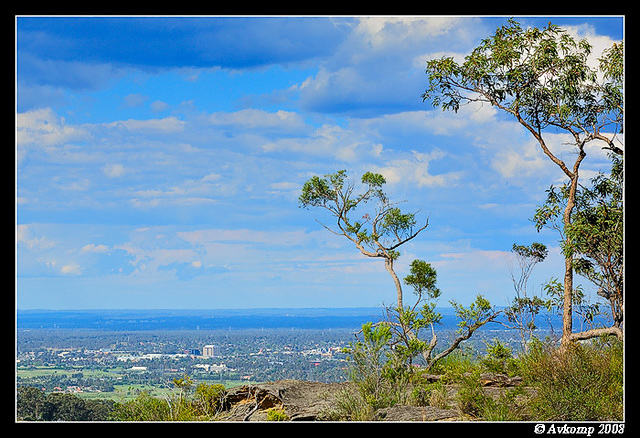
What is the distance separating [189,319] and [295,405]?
1570 centimetres

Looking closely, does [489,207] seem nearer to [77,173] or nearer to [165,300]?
[165,300]

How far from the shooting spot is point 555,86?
7641 mm

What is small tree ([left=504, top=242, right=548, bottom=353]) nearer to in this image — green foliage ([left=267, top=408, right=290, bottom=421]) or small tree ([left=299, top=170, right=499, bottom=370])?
small tree ([left=299, top=170, right=499, bottom=370])

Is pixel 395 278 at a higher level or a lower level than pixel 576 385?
higher

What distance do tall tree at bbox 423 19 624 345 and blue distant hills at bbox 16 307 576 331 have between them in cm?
1165

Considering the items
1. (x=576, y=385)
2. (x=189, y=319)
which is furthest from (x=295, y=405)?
(x=189, y=319)

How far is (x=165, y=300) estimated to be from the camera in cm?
1916

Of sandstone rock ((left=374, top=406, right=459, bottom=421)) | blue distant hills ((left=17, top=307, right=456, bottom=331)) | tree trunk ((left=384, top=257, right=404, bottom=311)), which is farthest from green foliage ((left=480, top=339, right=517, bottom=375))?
blue distant hills ((left=17, top=307, right=456, bottom=331))

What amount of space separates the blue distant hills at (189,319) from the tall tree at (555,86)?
11649 millimetres

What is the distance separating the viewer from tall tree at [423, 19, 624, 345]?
7.55 metres

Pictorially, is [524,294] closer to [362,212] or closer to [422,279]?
[422,279]

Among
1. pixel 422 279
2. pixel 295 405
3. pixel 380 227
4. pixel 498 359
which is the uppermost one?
pixel 380 227

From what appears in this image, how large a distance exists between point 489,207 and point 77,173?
40.2 feet
